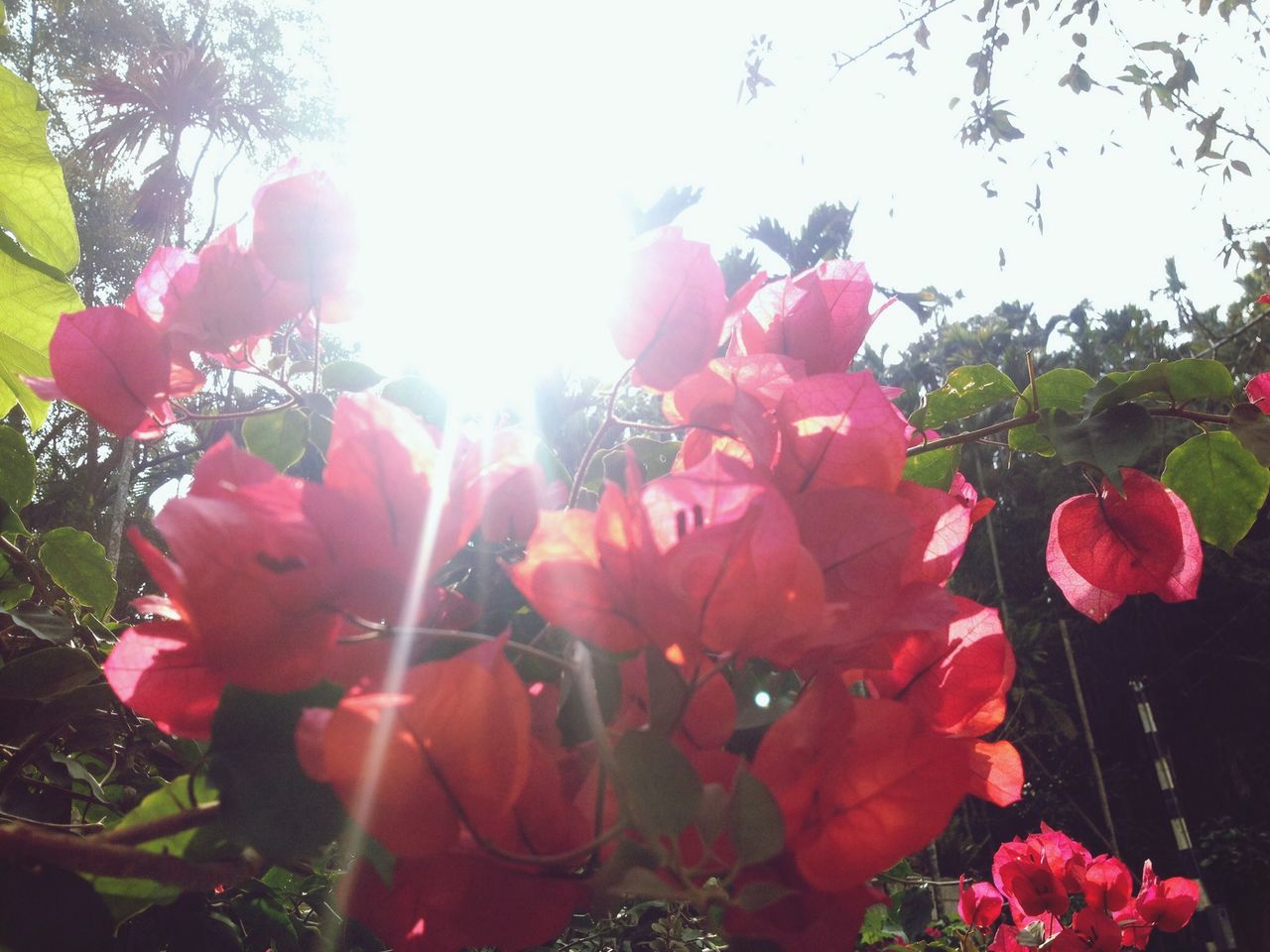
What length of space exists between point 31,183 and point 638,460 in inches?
20.3

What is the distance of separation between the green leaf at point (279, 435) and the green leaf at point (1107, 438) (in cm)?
38

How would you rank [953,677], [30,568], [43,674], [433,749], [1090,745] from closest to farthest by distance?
[433,749] → [953,677] → [43,674] → [30,568] → [1090,745]

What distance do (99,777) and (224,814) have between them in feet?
1.87

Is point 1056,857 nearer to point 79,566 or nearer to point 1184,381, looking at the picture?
point 1184,381

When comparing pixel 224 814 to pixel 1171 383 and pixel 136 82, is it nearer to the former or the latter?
pixel 1171 383

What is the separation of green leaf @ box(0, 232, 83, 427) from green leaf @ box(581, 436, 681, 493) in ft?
1.28

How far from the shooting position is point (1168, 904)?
133 centimetres

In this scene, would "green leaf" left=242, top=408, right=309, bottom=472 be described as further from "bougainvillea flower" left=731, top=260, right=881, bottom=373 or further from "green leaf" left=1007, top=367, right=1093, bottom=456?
"green leaf" left=1007, top=367, right=1093, bottom=456

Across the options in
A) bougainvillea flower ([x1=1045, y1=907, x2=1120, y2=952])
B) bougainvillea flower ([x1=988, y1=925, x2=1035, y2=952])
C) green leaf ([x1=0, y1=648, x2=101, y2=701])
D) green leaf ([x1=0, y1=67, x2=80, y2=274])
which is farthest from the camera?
bougainvillea flower ([x1=988, y1=925, x2=1035, y2=952])

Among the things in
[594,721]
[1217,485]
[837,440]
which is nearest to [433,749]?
[594,721]

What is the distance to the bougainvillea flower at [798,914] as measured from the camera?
0.24 meters

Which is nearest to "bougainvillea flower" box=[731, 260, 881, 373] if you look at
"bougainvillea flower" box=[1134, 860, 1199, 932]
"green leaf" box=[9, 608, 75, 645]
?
"green leaf" box=[9, 608, 75, 645]

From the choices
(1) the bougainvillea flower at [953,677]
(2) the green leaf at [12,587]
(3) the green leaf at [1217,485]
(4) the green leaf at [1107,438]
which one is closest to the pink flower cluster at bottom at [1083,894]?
(3) the green leaf at [1217,485]

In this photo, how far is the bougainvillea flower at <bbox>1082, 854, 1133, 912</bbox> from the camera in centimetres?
127
